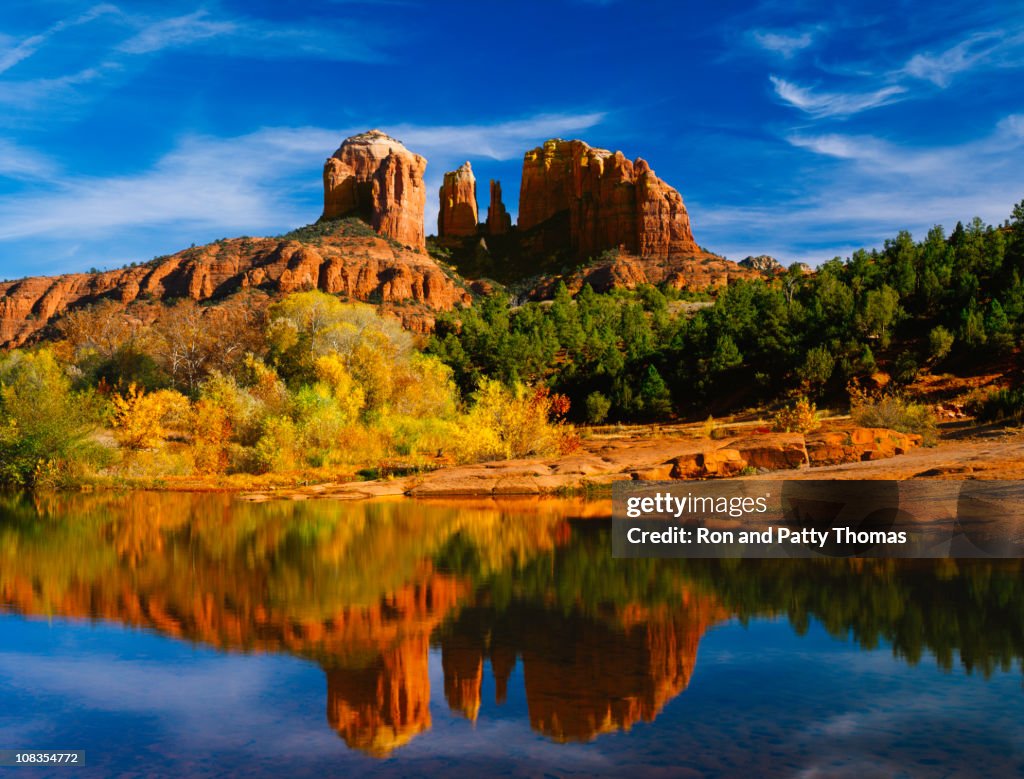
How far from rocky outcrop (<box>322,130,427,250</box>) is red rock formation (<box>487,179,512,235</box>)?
14324mm

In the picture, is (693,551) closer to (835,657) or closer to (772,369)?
(835,657)

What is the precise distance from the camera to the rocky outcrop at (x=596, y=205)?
121 meters

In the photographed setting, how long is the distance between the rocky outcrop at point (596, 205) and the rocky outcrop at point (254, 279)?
77.9 feet

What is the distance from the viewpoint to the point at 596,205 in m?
131

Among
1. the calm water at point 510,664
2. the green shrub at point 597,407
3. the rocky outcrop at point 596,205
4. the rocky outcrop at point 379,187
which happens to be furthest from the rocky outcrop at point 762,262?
the calm water at point 510,664

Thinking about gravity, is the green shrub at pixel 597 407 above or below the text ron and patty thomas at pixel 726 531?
above

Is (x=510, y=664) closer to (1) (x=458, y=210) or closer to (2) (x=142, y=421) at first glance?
(2) (x=142, y=421)

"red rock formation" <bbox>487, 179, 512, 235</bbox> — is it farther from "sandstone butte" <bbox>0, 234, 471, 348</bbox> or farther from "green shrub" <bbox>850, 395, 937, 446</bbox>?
"green shrub" <bbox>850, 395, 937, 446</bbox>

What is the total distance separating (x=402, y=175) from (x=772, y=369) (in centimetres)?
10316

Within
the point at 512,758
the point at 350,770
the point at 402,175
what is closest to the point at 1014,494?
the point at 512,758

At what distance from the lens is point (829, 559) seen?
47.4 ft

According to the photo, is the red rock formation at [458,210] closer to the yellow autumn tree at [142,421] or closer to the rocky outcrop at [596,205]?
the rocky outcrop at [596,205]

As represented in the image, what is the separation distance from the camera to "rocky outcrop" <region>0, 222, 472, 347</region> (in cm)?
10669

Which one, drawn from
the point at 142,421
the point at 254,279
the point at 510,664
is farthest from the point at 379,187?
the point at 510,664
